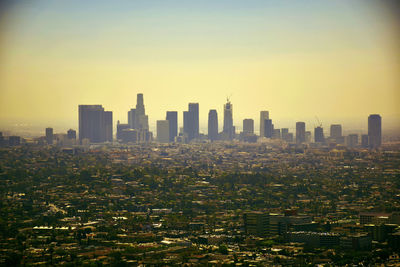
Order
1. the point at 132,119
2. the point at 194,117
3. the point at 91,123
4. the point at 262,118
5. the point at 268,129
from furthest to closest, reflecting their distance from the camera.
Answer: the point at 132,119 < the point at 262,118 < the point at 194,117 < the point at 268,129 < the point at 91,123

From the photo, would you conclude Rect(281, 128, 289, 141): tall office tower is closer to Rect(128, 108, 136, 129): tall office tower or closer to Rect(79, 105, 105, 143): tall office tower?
Rect(128, 108, 136, 129): tall office tower

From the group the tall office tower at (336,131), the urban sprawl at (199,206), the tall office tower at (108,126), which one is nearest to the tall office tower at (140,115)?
the tall office tower at (108,126)

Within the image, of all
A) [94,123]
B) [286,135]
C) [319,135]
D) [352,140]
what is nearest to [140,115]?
[94,123]

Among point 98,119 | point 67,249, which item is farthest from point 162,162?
point 67,249

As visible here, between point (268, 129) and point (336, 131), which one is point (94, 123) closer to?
point (268, 129)

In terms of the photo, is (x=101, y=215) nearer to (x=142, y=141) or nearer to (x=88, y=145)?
(x=88, y=145)
